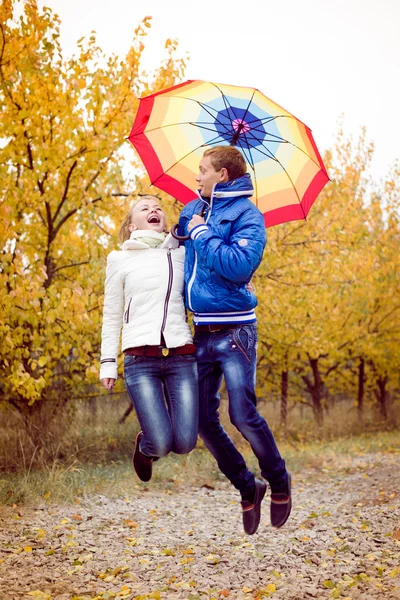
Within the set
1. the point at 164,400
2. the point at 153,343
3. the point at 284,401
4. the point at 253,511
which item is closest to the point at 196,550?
the point at 253,511

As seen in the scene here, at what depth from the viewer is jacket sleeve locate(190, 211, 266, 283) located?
11.4ft

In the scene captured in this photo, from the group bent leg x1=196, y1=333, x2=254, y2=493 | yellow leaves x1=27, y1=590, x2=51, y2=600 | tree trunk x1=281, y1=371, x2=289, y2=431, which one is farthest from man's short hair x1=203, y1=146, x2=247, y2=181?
tree trunk x1=281, y1=371, x2=289, y2=431

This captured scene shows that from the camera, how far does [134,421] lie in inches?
432

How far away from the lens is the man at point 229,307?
11.7 ft

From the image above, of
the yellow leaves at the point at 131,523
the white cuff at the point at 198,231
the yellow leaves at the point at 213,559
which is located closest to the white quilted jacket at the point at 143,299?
the white cuff at the point at 198,231

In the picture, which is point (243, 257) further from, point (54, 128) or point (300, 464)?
point (300, 464)

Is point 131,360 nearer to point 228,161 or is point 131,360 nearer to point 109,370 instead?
point 109,370

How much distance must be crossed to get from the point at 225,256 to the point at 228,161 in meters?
0.72

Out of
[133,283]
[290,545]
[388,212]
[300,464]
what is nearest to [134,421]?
[300,464]

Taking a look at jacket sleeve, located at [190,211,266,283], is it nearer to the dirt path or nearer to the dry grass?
the dirt path

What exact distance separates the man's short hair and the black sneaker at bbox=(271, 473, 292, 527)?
191cm

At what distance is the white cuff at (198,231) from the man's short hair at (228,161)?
1.42 ft

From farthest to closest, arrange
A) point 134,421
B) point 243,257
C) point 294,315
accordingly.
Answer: point 294,315 → point 134,421 → point 243,257

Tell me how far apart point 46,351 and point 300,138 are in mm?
4293
